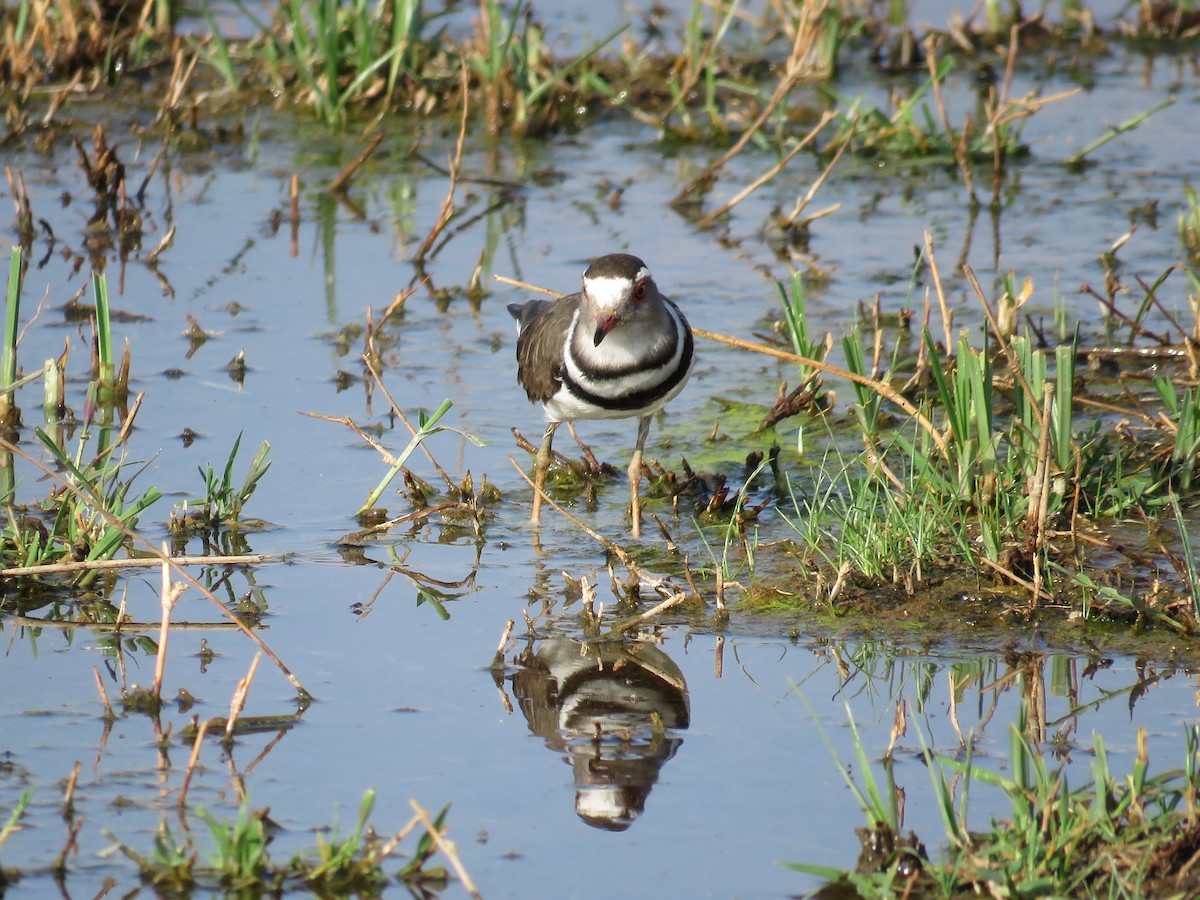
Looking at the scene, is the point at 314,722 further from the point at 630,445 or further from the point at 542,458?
the point at 630,445

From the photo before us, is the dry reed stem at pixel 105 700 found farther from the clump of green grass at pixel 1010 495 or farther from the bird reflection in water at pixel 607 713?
the clump of green grass at pixel 1010 495

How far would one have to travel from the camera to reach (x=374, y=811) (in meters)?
4.00

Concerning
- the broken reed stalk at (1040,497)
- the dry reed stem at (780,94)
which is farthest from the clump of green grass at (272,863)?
the dry reed stem at (780,94)

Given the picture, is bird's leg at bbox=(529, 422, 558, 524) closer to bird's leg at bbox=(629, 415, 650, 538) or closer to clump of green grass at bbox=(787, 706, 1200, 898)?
bird's leg at bbox=(629, 415, 650, 538)

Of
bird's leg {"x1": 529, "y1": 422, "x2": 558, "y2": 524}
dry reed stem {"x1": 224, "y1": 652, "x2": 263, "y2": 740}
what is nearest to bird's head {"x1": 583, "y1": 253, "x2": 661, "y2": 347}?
bird's leg {"x1": 529, "y1": 422, "x2": 558, "y2": 524}

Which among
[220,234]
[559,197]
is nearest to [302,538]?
[220,234]

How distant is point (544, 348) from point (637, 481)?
62 centimetres

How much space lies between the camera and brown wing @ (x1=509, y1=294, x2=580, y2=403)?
609 cm

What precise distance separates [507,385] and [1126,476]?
2.82 metres

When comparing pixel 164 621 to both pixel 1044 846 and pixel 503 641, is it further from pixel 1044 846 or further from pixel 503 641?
pixel 1044 846

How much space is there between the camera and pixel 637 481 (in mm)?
6121

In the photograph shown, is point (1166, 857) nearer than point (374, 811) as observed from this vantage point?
Yes

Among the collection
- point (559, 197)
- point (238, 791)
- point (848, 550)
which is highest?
point (559, 197)

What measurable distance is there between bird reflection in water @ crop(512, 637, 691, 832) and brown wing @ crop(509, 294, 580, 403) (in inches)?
53.1
